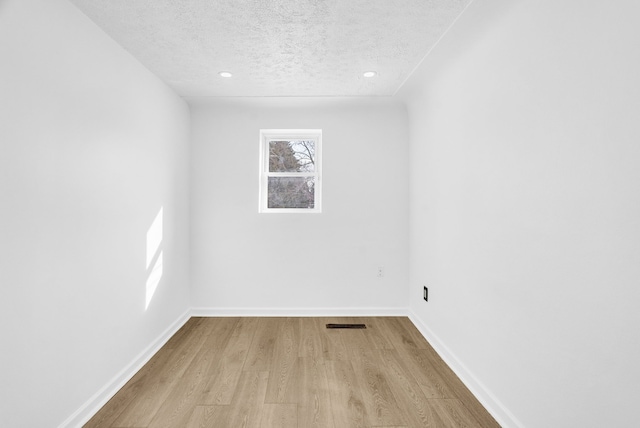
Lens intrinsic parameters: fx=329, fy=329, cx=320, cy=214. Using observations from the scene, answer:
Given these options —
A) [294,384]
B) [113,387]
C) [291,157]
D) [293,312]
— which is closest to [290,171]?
[291,157]

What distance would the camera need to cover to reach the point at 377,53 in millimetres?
2449

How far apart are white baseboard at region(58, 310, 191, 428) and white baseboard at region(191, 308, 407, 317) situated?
0.60 m

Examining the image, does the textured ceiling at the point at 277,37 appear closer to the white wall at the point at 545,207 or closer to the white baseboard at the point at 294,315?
the white wall at the point at 545,207

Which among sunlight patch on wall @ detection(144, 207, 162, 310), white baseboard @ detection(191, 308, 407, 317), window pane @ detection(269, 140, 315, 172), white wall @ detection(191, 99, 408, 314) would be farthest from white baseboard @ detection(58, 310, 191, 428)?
window pane @ detection(269, 140, 315, 172)

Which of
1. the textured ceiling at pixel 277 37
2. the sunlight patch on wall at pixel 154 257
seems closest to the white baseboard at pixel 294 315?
the sunlight patch on wall at pixel 154 257

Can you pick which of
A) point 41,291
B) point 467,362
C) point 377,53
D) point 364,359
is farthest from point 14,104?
point 467,362

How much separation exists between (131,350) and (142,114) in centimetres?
182

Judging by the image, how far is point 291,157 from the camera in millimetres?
3904

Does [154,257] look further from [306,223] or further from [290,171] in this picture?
[290,171]

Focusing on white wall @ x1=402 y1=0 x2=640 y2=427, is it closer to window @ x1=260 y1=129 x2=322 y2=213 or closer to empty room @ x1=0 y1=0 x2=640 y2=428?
Answer: empty room @ x1=0 y1=0 x2=640 y2=428

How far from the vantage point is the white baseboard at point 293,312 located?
3715 mm

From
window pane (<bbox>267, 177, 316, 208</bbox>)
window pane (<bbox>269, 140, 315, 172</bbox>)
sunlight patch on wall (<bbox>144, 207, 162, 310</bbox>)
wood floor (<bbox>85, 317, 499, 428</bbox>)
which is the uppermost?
window pane (<bbox>269, 140, 315, 172</bbox>)

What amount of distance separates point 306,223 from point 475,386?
7.30 ft

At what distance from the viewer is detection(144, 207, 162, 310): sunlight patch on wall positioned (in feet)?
8.99
